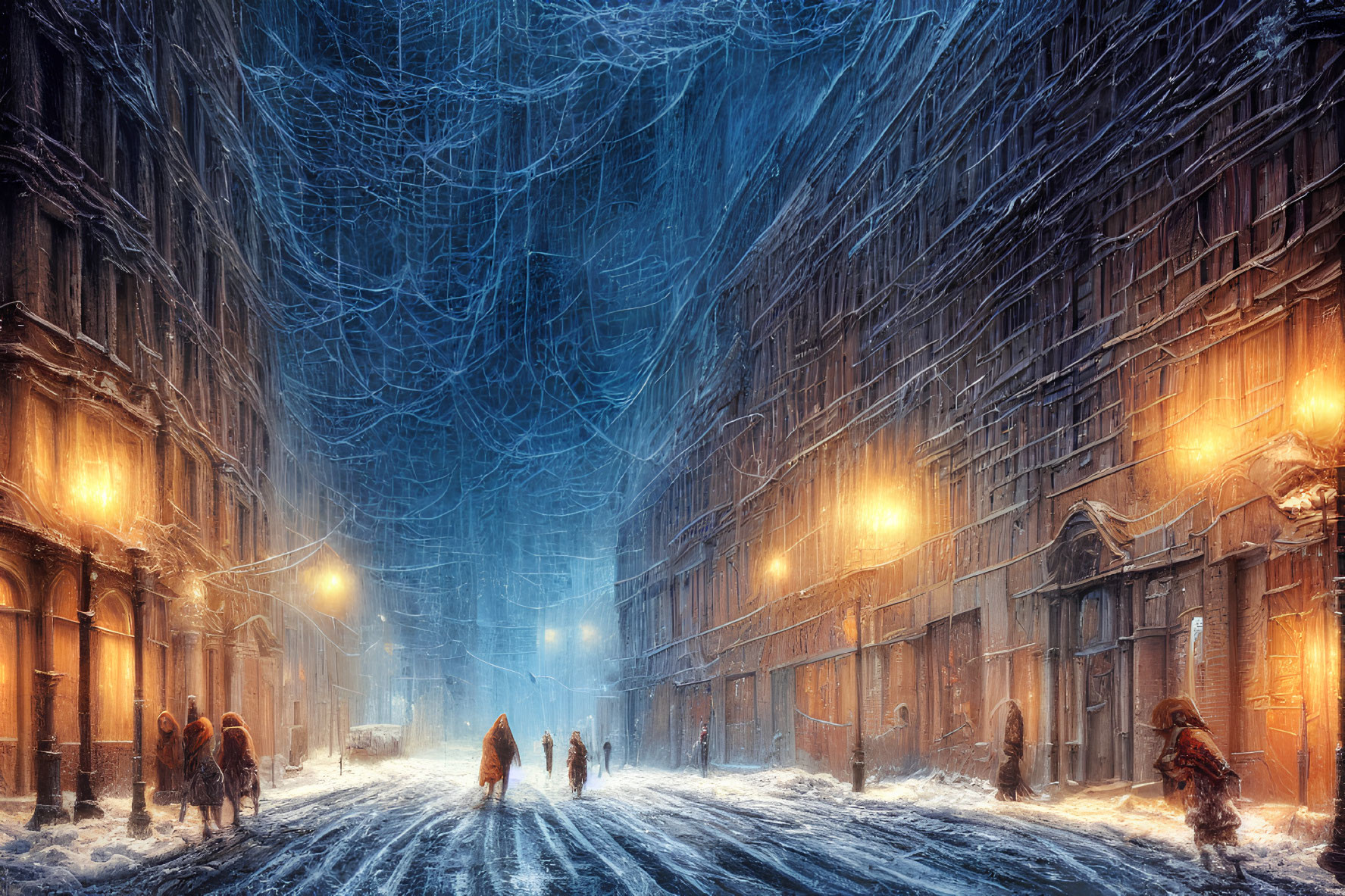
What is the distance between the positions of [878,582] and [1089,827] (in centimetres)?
1295

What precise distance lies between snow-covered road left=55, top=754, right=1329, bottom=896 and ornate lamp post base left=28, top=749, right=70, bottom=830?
5.89 feet

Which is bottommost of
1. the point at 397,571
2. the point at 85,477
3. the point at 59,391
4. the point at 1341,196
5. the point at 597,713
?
the point at 597,713

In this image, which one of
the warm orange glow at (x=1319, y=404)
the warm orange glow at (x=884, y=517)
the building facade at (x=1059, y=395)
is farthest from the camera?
the warm orange glow at (x=884, y=517)

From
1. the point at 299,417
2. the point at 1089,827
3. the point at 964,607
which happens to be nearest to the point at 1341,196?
the point at 1089,827

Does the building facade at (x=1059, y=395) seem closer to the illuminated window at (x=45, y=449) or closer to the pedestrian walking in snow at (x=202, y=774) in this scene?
the pedestrian walking in snow at (x=202, y=774)

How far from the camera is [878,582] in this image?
2745cm

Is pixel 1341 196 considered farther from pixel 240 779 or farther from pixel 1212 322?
pixel 240 779

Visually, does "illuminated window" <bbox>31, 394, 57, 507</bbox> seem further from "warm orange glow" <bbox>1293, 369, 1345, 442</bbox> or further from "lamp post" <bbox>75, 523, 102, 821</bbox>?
"warm orange glow" <bbox>1293, 369, 1345, 442</bbox>

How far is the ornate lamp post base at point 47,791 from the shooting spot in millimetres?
13922

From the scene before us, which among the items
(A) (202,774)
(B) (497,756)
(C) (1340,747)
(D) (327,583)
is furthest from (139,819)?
(D) (327,583)

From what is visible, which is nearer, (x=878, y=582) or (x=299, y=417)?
(x=878, y=582)

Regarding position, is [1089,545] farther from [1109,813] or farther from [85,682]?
[85,682]

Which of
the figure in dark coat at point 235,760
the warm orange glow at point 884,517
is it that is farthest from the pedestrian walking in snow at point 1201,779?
the warm orange glow at point 884,517

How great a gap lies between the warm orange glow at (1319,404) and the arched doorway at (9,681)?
1741 cm
